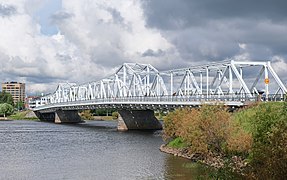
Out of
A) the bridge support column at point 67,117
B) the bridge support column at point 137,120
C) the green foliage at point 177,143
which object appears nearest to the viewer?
the green foliage at point 177,143

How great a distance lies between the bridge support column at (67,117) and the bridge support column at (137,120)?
56.3 metres

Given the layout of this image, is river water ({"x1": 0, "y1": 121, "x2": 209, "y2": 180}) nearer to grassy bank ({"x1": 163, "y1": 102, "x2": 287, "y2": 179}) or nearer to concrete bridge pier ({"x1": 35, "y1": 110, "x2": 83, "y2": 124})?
grassy bank ({"x1": 163, "y1": 102, "x2": 287, "y2": 179})

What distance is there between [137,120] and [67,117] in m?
60.8

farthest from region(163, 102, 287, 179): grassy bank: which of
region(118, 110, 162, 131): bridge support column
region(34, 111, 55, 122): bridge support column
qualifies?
region(34, 111, 55, 122): bridge support column

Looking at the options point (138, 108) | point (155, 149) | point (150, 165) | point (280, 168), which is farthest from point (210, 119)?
point (138, 108)

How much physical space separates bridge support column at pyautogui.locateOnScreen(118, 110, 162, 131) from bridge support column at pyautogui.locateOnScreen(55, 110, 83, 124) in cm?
5630

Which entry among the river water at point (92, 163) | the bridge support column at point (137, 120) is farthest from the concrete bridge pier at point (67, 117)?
the river water at point (92, 163)

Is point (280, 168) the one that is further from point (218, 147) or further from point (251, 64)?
point (251, 64)

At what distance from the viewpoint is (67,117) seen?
16425 cm

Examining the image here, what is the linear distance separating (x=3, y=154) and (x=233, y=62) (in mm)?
37857

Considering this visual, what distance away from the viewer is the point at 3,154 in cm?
5478

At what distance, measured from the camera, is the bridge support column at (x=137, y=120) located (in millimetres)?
107000

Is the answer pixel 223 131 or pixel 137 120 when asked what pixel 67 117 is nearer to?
pixel 137 120

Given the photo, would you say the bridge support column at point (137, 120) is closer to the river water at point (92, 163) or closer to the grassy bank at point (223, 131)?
the river water at point (92, 163)
